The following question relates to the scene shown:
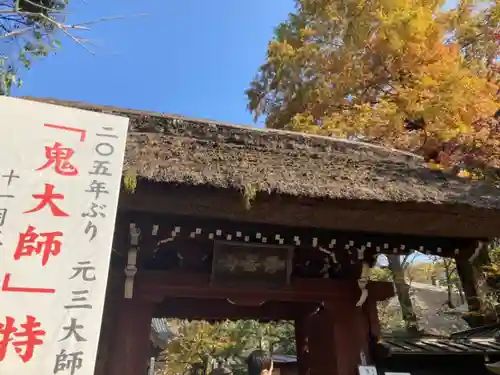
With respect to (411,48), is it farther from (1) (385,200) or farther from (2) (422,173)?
(1) (385,200)

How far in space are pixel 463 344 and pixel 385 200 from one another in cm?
390

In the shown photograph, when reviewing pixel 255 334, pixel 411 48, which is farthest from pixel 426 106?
pixel 255 334

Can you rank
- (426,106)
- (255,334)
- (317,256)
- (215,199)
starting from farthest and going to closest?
(255,334), (426,106), (317,256), (215,199)

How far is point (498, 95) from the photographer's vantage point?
8094mm

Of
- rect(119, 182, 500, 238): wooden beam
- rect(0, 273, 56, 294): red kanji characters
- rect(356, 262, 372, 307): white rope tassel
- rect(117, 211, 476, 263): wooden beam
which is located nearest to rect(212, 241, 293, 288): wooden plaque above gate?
rect(117, 211, 476, 263): wooden beam

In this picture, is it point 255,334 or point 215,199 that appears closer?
point 215,199

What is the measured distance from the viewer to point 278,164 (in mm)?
3988

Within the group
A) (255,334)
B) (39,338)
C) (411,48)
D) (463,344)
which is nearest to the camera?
(39,338)

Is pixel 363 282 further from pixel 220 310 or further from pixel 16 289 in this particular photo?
pixel 16 289

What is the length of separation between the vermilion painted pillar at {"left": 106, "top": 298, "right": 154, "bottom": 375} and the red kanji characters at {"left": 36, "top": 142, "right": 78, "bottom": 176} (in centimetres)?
200

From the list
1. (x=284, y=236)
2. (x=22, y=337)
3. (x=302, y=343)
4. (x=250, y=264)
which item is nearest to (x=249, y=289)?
(x=250, y=264)

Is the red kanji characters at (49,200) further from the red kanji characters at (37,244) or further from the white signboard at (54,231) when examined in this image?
the red kanji characters at (37,244)

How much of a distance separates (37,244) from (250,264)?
8.24ft

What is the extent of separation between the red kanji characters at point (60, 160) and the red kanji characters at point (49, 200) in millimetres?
134
